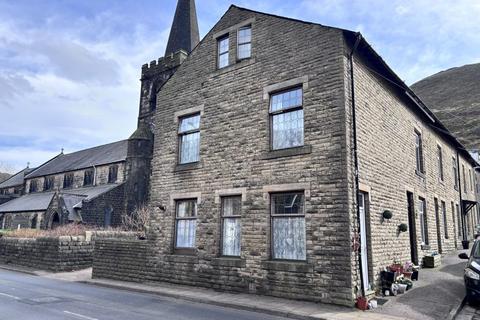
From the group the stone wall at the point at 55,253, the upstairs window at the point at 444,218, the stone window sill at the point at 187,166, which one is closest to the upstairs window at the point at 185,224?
the stone window sill at the point at 187,166

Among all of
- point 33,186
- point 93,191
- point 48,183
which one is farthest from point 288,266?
point 33,186

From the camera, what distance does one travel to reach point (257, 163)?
1138cm

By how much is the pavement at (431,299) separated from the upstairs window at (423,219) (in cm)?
249

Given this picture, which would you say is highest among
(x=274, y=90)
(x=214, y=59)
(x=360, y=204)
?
(x=214, y=59)

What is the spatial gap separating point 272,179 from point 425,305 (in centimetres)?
515

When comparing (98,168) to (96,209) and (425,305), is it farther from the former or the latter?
(425,305)

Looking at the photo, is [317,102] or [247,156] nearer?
[317,102]

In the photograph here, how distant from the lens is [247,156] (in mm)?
11695

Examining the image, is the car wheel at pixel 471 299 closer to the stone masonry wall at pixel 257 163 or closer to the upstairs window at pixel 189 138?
the stone masonry wall at pixel 257 163

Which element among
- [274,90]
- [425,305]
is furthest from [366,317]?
[274,90]

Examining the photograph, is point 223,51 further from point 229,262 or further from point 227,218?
point 229,262

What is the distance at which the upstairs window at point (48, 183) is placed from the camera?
4865 cm

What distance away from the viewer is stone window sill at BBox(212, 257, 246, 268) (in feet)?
36.1

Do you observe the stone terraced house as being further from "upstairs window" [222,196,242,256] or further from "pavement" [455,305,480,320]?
"pavement" [455,305,480,320]
